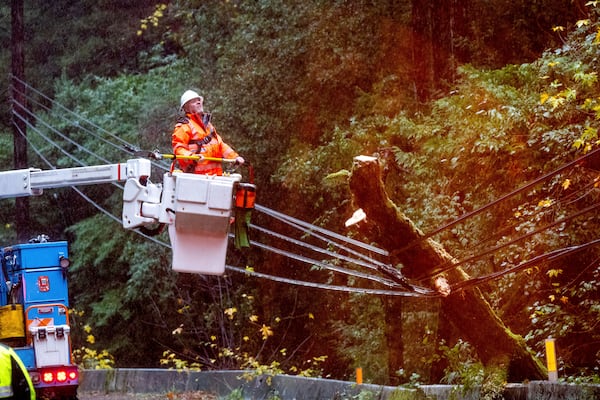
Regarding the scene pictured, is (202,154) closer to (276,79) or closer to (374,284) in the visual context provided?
(374,284)

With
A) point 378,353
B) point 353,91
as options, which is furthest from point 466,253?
point 353,91

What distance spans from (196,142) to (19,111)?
54.1ft

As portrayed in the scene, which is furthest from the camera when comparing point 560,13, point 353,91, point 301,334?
point 301,334

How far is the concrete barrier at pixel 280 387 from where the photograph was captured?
10782 mm

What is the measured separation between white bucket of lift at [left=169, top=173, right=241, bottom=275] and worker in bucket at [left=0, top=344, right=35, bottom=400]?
316cm

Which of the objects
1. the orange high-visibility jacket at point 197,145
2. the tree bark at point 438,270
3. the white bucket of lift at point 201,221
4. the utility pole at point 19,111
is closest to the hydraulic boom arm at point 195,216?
the white bucket of lift at point 201,221

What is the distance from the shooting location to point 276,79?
23266mm

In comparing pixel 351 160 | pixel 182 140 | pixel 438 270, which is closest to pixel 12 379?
pixel 182 140

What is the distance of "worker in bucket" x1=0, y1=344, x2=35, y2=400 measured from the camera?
23.0 feet

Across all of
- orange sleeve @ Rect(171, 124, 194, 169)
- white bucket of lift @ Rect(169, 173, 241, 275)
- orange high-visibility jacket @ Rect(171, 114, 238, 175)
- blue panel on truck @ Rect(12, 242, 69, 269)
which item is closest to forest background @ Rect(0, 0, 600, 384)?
orange high-visibility jacket @ Rect(171, 114, 238, 175)

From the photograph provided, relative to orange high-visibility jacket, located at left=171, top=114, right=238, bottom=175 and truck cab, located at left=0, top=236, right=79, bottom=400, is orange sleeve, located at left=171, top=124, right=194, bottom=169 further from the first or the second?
truck cab, located at left=0, top=236, right=79, bottom=400

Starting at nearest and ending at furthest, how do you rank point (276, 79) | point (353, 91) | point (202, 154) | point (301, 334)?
point (202, 154) < point (353, 91) < point (276, 79) < point (301, 334)

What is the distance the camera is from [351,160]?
19.6 m

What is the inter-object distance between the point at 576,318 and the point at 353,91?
382 inches
